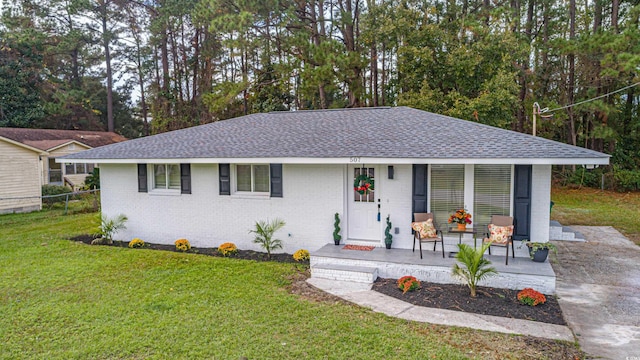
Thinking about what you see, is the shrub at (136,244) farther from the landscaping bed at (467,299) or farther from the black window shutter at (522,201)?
the black window shutter at (522,201)

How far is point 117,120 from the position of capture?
34000 mm

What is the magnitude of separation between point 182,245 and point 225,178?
197 centimetres

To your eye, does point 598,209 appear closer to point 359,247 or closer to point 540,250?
point 540,250

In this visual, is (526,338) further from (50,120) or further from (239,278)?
(50,120)

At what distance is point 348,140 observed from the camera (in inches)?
360

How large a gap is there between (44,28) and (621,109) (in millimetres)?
37892

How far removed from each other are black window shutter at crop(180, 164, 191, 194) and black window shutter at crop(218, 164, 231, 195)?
92cm

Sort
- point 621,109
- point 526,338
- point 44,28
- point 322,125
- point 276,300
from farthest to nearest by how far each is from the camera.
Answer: point 44,28
point 621,109
point 322,125
point 276,300
point 526,338

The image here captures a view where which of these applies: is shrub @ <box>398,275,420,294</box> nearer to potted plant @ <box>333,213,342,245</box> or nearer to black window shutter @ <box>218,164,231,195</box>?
potted plant @ <box>333,213,342,245</box>

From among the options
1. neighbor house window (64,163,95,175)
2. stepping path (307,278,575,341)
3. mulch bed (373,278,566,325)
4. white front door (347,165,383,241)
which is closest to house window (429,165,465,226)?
white front door (347,165,383,241)

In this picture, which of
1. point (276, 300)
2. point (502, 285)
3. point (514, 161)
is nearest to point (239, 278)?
point (276, 300)

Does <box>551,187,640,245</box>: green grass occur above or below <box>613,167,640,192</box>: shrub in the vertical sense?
below

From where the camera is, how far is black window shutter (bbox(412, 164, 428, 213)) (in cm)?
816

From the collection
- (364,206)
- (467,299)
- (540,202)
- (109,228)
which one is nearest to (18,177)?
(109,228)
